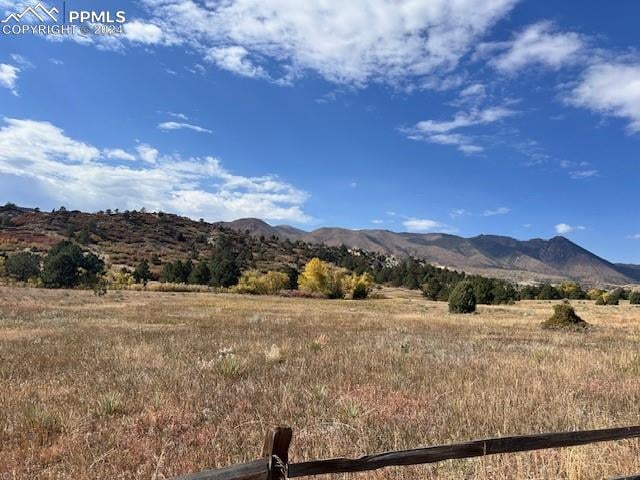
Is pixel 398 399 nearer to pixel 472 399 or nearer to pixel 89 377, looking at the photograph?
pixel 472 399

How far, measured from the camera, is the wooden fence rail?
2.94 m

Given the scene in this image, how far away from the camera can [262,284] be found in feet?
262

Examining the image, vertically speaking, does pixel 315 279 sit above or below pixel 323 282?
above

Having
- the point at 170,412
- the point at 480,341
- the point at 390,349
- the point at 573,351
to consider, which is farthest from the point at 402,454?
the point at 480,341

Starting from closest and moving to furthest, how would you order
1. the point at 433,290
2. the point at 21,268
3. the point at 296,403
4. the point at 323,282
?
the point at 296,403 < the point at 21,268 < the point at 323,282 < the point at 433,290

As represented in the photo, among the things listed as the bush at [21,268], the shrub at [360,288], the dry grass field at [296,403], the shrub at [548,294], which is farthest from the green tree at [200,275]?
the dry grass field at [296,403]

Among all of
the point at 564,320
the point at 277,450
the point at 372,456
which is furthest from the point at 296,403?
the point at 564,320

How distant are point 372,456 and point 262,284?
77.4 metres

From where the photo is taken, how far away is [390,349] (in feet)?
47.4

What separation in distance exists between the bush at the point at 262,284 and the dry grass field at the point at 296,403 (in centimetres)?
6228

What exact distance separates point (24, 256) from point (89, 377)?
75.9 metres

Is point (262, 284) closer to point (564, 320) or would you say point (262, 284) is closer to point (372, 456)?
point (564, 320)

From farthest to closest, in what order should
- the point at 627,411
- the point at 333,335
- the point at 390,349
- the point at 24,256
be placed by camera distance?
1. the point at 24,256
2. the point at 333,335
3. the point at 390,349
4. the point at 627,411

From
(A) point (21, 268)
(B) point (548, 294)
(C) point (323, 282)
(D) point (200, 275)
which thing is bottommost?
(A) point (21, 268)
